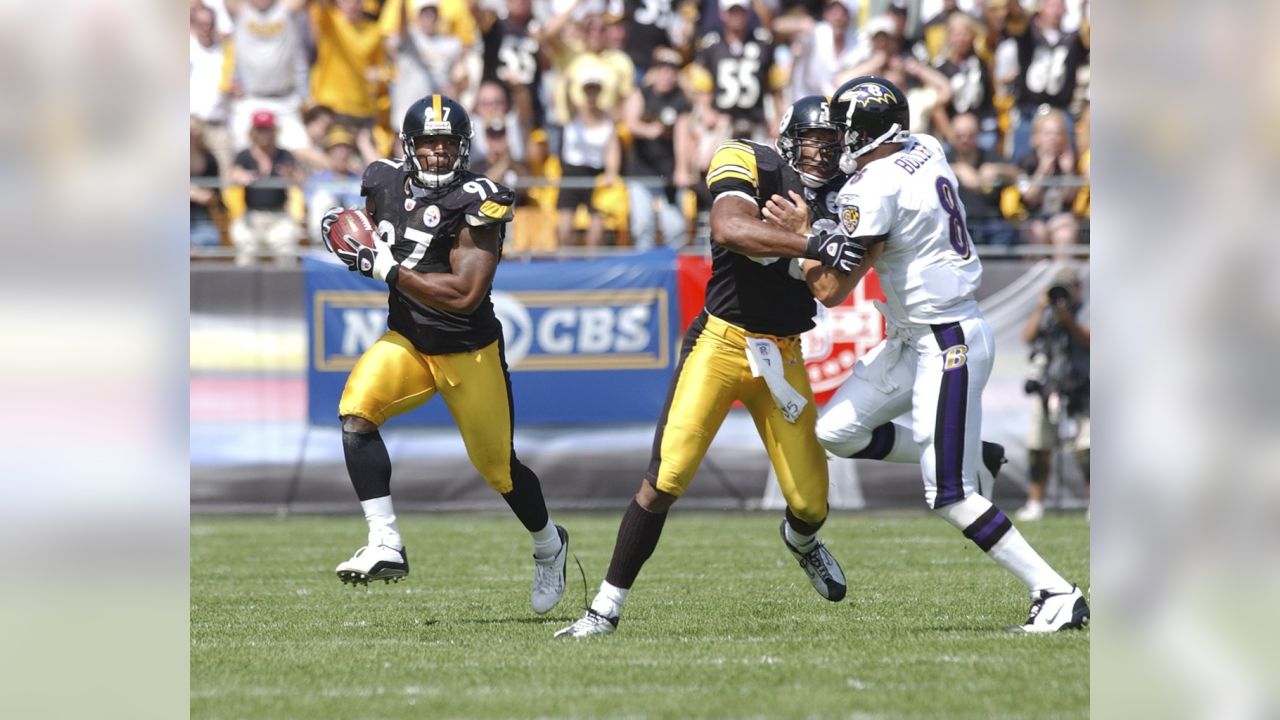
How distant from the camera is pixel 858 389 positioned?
6.43 m

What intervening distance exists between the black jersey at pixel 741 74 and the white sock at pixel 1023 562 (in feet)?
27.4

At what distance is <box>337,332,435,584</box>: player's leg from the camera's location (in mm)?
6598

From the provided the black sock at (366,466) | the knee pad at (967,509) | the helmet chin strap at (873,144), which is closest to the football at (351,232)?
the black sock at (366,466)

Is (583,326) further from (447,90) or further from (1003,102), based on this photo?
(1003,102)

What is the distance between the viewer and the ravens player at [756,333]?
610 cm

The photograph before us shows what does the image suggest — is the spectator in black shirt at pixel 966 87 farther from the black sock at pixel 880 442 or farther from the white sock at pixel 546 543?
the white sock at pixel 546 543

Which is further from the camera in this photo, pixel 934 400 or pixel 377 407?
pixel 377 407

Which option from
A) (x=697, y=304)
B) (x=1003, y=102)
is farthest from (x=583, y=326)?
(x=1003, y=102)

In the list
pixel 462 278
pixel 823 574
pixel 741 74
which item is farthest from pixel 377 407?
pixel 741 74

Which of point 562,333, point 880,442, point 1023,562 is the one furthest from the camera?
point 562,333

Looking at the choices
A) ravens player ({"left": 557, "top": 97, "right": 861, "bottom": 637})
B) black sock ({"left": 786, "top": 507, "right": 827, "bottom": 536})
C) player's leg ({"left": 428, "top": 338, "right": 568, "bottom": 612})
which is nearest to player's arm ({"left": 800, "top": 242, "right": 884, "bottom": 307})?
ravens player ({"left": 557, "top": 97, "right": 861, "bottom": 637})

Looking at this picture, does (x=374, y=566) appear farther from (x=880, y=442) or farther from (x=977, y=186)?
(x=977, y=186)

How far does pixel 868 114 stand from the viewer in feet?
20.2

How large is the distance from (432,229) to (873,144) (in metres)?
1.87
